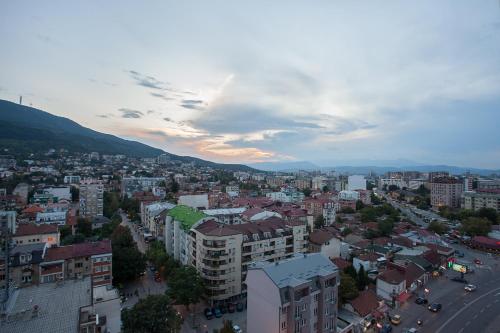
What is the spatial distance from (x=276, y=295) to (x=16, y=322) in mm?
8940

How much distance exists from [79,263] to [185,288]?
24.5ft

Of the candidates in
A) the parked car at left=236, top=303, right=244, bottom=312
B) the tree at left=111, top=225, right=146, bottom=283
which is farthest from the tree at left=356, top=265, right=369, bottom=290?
the tree at left=111, top=225, right=146, bottom=283

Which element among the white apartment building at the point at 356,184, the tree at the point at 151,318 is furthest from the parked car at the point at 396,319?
the white apartment building at the point at 356,184

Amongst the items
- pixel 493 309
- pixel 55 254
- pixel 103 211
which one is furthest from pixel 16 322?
pixel 103 211

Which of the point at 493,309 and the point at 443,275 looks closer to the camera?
the point at 493,309

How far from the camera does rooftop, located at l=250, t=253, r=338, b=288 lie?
1287cm

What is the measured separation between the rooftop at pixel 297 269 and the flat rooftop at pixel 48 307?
735 centimetres

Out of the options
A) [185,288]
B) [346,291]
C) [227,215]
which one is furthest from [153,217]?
[346,291]

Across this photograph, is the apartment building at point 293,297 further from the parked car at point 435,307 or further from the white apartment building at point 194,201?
the white apartment building at point 194,201

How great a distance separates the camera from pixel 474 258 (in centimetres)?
2783

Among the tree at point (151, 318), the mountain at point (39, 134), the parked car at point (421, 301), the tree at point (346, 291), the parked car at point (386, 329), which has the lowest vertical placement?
the parked car at point (386, 329)

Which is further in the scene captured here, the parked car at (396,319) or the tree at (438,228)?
the tree at (438,228)

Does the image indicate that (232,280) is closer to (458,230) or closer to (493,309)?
(493,309)

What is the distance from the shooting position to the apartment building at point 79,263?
17047mm
